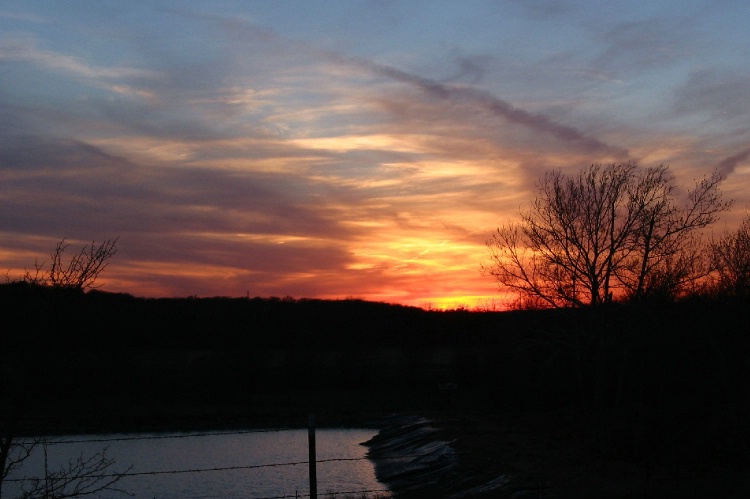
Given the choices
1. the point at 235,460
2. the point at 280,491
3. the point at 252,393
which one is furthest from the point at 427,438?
the point at 252,393

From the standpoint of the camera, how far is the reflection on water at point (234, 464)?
2644cm

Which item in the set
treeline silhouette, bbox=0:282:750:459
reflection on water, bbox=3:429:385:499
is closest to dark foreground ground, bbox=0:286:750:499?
treeline silhouette, bbox=0:282:750:459

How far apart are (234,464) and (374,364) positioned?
43242 mm

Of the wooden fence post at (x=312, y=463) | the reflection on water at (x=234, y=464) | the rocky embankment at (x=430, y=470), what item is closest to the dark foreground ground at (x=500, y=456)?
the rocky embankment at (x=430, y=470)

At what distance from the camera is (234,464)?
3375cm

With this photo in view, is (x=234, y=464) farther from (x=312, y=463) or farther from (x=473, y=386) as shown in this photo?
(x=473, y=386)

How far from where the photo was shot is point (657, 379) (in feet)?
85.0

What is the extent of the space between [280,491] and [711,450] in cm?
1336

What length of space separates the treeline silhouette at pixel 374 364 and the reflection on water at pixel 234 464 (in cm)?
422

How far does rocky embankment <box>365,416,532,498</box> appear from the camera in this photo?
68.4ft

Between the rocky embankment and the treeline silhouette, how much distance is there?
4701mm

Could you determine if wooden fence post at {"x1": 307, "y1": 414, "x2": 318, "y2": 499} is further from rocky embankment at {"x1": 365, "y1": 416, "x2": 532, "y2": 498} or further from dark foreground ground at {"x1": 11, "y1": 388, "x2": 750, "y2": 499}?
rocky embankment at {"x1": 365, "y1": 416, "x2": 532, "y2": 498}

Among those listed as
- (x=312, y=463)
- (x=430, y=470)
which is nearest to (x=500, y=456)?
(x=430, y=470)

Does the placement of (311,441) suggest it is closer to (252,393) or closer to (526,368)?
(526,368)
